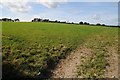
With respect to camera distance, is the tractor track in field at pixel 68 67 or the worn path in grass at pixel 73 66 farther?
the worn path in grass at pixel 73 66

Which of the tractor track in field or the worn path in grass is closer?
the tractor track in field

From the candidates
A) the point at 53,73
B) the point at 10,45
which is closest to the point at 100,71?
the point at 53,73

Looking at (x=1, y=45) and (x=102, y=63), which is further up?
(x=1, y=45)

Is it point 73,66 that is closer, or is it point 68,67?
point 68,67

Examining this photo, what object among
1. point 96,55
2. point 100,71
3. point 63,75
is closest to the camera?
point 63,75

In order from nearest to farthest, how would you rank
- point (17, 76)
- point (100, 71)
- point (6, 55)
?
point (17, 76), point (100, 71), point (6, 55)

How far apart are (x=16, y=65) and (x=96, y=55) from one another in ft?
29.1

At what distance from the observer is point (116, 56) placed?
2236 centimetres

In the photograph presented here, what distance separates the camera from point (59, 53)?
21.5 metres

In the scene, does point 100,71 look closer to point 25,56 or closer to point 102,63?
point 102,63

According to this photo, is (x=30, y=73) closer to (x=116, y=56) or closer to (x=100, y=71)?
(x=100, y=71)

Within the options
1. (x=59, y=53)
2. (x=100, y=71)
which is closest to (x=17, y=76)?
(x=100, y=71)

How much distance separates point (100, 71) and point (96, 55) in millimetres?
5334

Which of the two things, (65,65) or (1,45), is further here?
(1,45)
